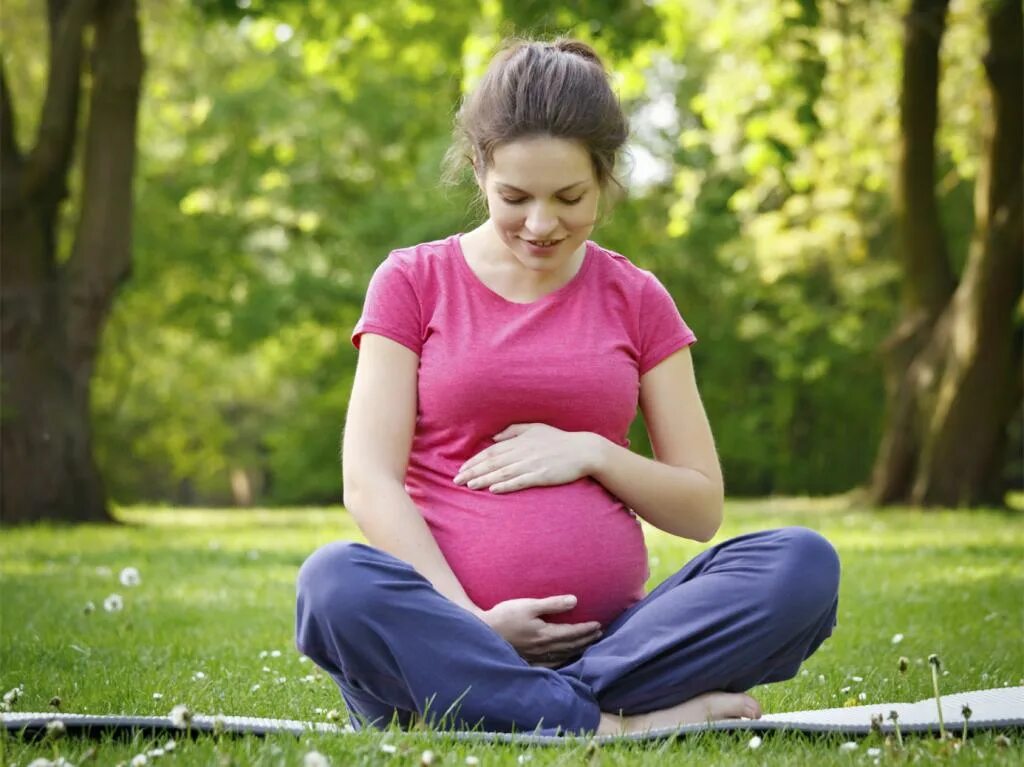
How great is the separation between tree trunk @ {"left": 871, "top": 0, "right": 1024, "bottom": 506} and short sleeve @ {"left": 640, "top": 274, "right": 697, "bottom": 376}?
1020 centimetres

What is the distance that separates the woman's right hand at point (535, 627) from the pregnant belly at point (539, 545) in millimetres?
65

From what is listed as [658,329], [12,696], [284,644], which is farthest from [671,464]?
[284,644]

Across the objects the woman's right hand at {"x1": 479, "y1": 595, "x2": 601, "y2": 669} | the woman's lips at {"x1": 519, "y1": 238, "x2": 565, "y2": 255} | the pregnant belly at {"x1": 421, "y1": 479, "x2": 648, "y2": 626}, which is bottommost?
the woman's right hand at {"x1": 479, "y1": 595, "x2": 601, "y2": 669}

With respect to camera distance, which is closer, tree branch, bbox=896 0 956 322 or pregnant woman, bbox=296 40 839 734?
pregnant woman, bbox=296 40 839 734

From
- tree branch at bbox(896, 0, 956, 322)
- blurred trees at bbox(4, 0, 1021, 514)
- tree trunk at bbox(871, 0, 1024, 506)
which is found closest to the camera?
tree trunk at bbox(871, 0, 1024, 506)

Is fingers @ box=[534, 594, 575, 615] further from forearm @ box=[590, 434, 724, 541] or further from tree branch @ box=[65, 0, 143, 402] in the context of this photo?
tree branch @ box=[65, 0, 143, 402]

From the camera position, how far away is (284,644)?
214 inches

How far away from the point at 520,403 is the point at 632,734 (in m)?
0.83

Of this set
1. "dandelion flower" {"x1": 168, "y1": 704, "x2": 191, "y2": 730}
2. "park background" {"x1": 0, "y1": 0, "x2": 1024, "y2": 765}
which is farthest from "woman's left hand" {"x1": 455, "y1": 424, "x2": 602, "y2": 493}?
"dandelion flower" {"x1": 168, "y1": 704, "x2": 191, "y2": 730}

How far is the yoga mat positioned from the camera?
2947 millimetres

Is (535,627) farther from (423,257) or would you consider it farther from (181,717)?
(423,257)

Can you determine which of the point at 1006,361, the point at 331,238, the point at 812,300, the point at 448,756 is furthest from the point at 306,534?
the point at 812,300

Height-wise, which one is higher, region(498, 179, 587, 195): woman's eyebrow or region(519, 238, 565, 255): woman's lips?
region(498, 179, 587, 195): woman's eyebrow

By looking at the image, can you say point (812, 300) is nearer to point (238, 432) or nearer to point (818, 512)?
point (818, 512)
